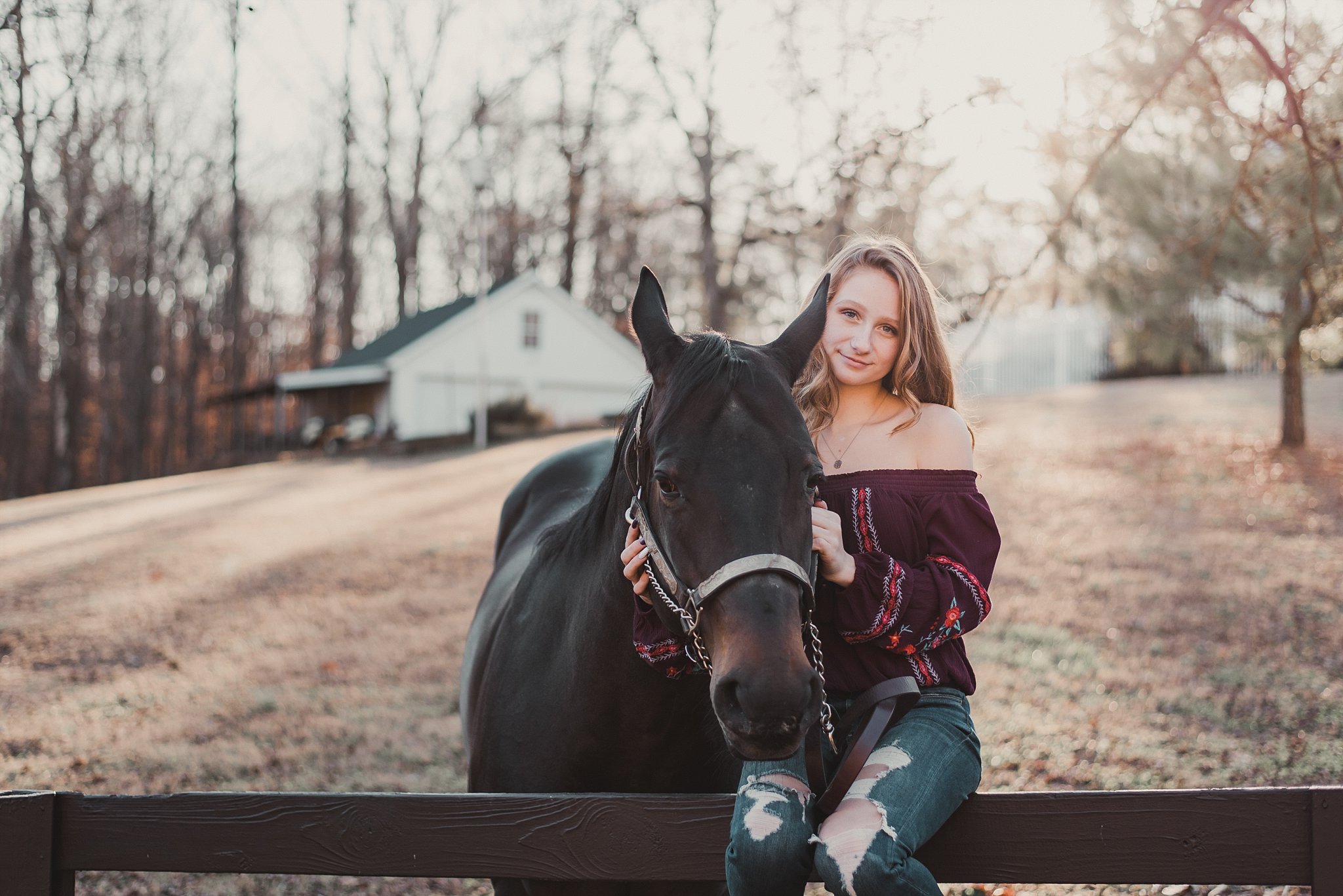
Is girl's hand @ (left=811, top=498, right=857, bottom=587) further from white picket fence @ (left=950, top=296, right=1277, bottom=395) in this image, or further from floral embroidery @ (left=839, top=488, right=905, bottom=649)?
white picket fence @ (left=950, top=296, right=1277, bottom=395)

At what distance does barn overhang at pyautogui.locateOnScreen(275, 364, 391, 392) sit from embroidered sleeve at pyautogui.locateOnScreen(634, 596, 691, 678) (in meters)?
26.1

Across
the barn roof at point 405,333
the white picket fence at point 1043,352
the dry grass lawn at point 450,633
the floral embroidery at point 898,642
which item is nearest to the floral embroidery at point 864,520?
the floral embroidery at point 898,642

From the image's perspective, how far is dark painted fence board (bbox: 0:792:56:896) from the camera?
2186mm

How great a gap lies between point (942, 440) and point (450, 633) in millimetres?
6603

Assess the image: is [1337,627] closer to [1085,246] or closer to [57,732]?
[1085,246]

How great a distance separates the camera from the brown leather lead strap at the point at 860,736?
1.90 meters

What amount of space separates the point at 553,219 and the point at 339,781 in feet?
84.6

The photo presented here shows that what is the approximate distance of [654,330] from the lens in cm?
201

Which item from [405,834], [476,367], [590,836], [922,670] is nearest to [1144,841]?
[922,670]

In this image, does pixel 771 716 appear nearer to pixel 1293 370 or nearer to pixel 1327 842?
pixel 1327 842

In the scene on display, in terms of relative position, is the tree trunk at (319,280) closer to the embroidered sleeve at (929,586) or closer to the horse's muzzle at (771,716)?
the embroidered sleeve at (929,586)

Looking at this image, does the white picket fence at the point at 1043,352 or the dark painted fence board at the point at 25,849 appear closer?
the dark painted fence board at the point at 25,849

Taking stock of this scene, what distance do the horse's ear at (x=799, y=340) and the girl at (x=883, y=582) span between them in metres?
0.20

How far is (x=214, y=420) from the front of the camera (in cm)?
4097
